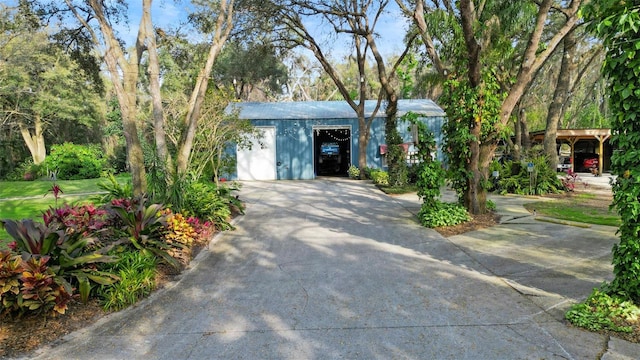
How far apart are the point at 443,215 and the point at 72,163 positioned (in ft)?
67.6

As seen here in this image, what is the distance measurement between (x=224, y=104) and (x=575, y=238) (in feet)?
29.2

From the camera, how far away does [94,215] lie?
223 inches

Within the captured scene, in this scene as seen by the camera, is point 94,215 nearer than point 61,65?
Yes

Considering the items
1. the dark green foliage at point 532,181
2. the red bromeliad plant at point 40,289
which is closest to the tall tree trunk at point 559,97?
the dark green foliage at point 532,181

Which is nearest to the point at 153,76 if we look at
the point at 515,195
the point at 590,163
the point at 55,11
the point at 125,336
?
the point at 55,11

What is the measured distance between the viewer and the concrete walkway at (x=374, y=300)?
10.7 ft

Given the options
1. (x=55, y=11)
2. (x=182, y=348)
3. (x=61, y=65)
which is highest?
(x=61, y=65)

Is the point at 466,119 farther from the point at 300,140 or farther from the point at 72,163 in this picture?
the point at 72,163

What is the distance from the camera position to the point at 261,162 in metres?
18.8

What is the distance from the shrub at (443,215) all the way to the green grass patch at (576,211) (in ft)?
7.28

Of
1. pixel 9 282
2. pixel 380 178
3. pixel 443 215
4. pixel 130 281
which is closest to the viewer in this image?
pixel 9 282

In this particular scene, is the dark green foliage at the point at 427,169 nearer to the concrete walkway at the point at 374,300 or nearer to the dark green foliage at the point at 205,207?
the concrete walkway at the point at 374,300

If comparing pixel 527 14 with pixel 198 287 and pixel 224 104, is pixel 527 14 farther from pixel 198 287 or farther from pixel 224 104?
pixel 198 287

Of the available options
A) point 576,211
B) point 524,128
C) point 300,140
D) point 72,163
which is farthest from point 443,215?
point 72,163
